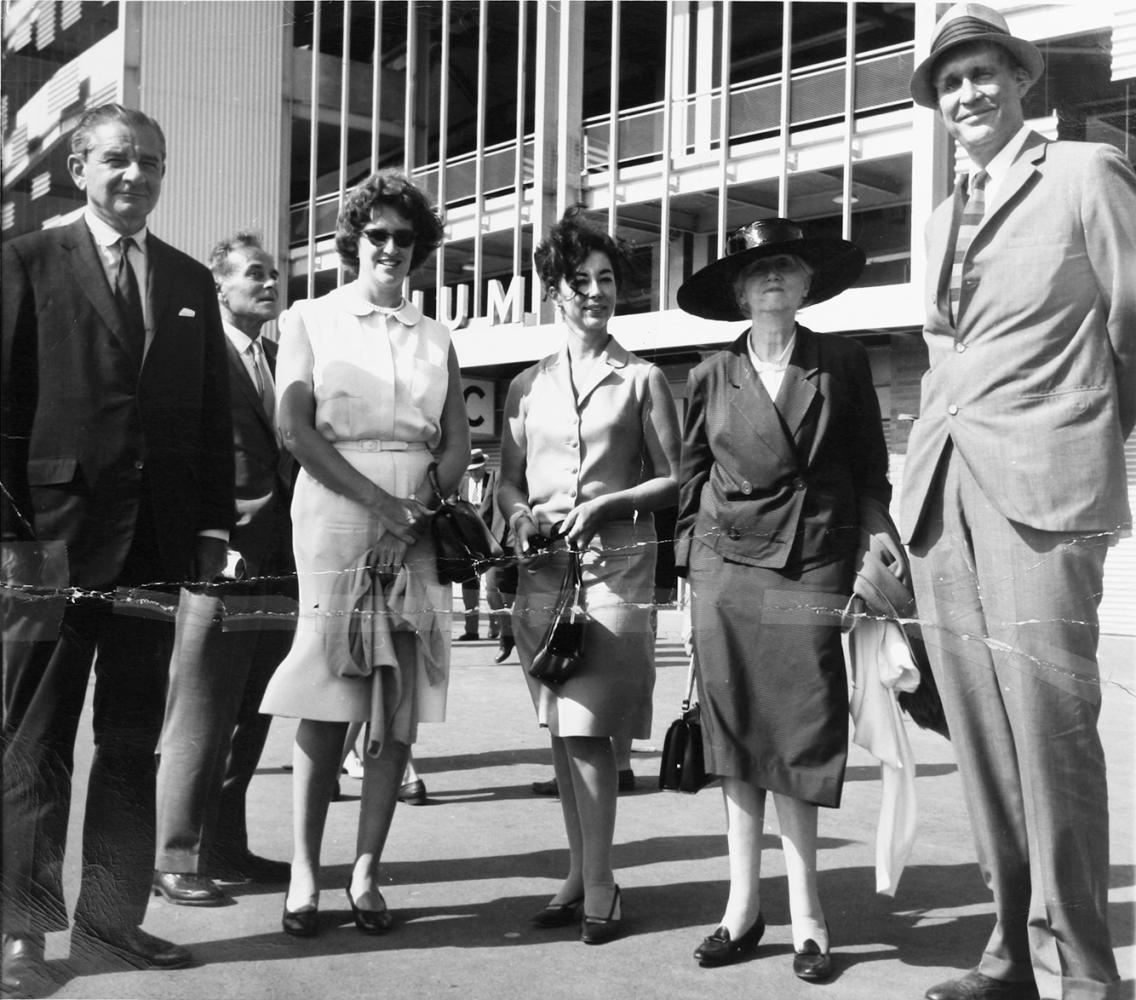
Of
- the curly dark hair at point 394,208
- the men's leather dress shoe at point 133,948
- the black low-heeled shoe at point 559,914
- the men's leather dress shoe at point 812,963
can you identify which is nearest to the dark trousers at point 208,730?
the men's leather dress shoe at point 133,948

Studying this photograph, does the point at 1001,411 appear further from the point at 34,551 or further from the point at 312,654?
the point at 34,551

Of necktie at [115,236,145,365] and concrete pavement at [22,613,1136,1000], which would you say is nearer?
concrete pavement at [22,613,1136,1000]

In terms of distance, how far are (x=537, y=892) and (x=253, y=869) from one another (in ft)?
1.92

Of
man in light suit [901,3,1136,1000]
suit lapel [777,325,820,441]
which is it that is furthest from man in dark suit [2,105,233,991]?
man in light suit [901,3,1136,1000]

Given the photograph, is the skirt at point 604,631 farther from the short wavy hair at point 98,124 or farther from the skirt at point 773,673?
the short wavy hair at point 98,124

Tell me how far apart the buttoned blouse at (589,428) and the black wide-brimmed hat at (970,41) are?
31.2 inches

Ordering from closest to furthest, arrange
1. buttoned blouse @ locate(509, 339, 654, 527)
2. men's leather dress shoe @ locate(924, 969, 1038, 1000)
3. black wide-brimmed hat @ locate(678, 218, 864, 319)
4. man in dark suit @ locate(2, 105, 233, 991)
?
men's leather dress shoe @ locate(924, 969, 1038, 1000) < black wide-brimmed hat @ locate(678, 218, 864, 319) < man in dark suit @ locate(2, 105, 233, 991) < buttoned blouse @ locate(509, 339, 654, 527)

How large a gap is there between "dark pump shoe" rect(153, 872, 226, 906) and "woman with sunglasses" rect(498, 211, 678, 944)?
25.9 inches

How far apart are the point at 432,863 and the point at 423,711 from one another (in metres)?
0.31

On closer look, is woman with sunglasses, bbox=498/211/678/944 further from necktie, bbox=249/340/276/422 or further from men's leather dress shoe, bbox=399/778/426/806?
necktie, bbox=249/340/276/422

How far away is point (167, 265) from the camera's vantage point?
2.72 metres

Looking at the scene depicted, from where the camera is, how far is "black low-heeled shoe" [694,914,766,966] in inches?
101

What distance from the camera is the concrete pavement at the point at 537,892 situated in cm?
251

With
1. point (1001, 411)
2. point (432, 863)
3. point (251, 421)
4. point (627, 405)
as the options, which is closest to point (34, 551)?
point (251, 421)
